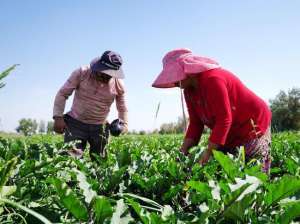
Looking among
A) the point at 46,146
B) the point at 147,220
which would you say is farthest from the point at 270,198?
the point at 46,146

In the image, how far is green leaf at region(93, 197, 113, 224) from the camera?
1281 millimetres

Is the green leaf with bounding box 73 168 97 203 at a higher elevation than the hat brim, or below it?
below

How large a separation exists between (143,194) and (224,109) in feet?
4.28

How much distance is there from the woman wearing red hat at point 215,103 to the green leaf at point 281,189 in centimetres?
144

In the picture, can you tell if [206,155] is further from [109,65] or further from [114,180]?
[109,65]

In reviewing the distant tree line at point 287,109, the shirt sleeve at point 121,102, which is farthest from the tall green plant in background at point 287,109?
the shirt sleeve at point 121,102

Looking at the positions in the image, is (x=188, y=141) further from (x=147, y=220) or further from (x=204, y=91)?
(x=147, y=220)

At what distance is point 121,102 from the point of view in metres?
5.78

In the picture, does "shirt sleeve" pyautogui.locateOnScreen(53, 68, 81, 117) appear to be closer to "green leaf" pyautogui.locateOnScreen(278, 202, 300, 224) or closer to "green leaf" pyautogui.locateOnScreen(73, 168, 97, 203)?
"green leaf" pyautogui.locateOnScreen(73, 168, 97, 203)

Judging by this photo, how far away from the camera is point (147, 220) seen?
128 cm

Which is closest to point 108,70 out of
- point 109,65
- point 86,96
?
point 109,65

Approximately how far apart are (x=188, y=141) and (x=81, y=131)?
1.82m

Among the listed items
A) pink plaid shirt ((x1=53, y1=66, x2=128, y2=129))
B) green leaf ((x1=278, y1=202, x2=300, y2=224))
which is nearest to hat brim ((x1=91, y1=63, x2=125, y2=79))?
pink plaid shirt ((x1=53, y1=66, x2=128, y2=129))

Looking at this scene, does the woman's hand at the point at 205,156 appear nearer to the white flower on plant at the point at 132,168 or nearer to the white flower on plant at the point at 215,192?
the white flower on plant at the point at 132,168
